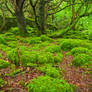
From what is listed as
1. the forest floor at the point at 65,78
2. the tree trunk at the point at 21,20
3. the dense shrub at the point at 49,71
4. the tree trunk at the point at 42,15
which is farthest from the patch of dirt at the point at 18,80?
the tree trunk at the point at 42,15

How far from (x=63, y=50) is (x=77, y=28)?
9.28m

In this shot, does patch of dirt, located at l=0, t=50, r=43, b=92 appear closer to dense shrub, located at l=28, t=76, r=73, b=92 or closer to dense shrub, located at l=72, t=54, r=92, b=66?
dense shrub, located at l=28, t=76, r=73, b=92

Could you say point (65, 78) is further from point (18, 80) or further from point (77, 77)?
point (18, 80)

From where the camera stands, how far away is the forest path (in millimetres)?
2986

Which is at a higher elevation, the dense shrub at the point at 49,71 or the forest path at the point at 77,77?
the dense shrub at the point at 49,71

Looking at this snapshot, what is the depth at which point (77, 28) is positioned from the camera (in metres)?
13.7

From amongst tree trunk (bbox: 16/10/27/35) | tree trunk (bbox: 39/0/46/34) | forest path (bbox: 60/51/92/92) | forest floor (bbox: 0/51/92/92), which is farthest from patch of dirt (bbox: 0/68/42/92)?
tree trunk (bbox: 39/0/46/34)

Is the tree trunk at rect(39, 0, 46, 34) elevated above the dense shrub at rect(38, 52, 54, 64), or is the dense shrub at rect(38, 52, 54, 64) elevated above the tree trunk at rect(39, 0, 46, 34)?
the tree trunk at rect(39, 0, 46, 34)

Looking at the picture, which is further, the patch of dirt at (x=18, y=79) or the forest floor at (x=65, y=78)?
the forest floor at (x=65, y=78)

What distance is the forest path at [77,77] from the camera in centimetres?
299

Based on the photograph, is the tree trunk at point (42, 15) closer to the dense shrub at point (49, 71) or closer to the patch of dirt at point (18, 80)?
the dense shrub at point (49, 71)

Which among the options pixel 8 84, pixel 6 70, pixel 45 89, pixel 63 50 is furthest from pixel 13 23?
pixel 45 89

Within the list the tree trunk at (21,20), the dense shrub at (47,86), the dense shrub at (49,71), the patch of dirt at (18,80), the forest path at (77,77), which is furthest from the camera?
the tree trunk at (21,20)

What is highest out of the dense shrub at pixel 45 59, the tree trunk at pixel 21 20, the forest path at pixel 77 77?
the tree trunk at pixel 21 20
